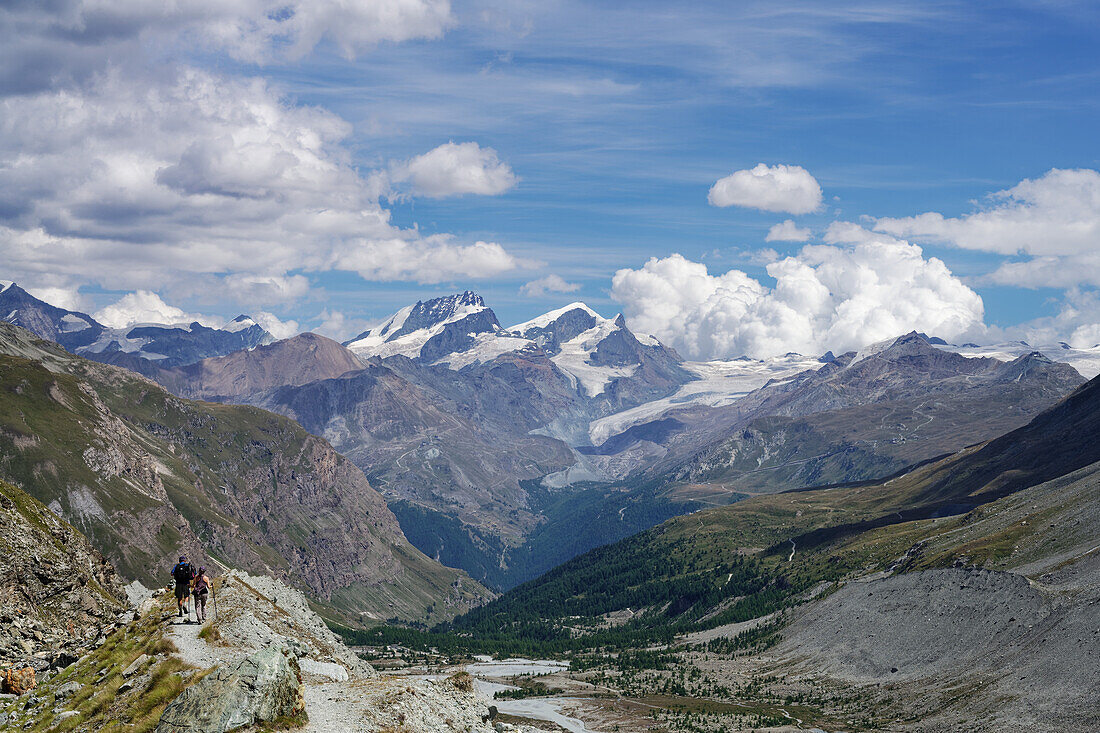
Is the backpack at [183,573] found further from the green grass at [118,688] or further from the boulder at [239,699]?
the boulder at [239,699]

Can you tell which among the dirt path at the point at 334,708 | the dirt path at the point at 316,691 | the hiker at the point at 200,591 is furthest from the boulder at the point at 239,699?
the hiker at the point at 200,591

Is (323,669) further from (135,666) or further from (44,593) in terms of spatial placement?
(44,593)

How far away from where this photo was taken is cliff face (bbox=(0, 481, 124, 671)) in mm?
74750

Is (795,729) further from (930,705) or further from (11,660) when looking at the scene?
(11,660)

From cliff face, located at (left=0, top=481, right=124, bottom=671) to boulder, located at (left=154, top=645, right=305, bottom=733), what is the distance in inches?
1349

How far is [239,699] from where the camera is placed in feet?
134

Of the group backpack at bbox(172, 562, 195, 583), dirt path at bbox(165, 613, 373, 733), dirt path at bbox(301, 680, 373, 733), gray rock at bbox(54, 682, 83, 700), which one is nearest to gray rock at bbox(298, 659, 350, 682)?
dirt path at bbox(165, 613, 373, 733)

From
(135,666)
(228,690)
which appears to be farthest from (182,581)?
(228,690)

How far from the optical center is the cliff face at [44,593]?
245 ft

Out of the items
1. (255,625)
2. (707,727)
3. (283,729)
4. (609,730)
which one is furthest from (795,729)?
(283,729)

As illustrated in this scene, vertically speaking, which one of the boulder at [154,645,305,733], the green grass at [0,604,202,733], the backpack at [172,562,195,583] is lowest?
the green grass at [0,604,202,733]

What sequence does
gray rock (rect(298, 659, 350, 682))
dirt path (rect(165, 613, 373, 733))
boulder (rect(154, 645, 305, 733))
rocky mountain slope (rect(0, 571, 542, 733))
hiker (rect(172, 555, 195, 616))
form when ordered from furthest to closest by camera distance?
hiker (rect(172, 555, 195, 616)) → gray rock (rect(298, 659, 350, 682)) → dirt path (rect(165, 613, 373, 733)) → rocky mountain slope (rect(0, 571, 542, 733)) → boulder (rect(154, 645, 305, 733))

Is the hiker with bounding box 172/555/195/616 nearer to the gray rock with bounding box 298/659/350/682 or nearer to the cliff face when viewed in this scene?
the gray rock with bounding box 298/659/350/682

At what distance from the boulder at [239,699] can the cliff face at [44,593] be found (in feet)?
112
